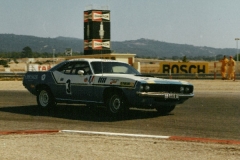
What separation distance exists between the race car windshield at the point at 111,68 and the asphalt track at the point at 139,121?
1.12m

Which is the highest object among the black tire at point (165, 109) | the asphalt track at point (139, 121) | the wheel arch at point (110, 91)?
the wheel arch at point (110, 91)

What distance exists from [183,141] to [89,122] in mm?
3382

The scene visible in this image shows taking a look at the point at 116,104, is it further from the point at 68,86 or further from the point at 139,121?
the point at 68,86

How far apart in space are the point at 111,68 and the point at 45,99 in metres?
2.29

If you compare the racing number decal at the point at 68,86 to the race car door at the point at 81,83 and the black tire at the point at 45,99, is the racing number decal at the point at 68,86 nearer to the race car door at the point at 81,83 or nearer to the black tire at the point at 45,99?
the race car door at the point at 81,83

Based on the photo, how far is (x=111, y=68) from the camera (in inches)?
484

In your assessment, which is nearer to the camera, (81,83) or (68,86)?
(81,83)

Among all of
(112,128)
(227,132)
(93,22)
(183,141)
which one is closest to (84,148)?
(183,141)

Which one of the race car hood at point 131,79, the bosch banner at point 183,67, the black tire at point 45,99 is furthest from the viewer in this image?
the bosch banner at point 183,67

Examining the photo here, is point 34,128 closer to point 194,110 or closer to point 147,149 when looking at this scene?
point 147,149

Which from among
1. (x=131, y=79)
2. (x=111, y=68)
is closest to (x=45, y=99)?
(x=111, y=68)

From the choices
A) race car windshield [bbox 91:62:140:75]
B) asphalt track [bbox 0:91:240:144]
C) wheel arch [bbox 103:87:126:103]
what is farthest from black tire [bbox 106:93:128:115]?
race car windshield [bbox 91:62:140:75]

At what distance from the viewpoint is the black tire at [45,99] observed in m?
13.0

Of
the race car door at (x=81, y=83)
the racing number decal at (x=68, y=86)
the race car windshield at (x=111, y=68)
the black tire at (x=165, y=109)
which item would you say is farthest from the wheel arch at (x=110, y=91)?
the black tire at (x=165, y=109)
